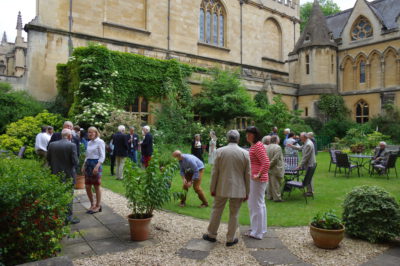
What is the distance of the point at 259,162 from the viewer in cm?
546

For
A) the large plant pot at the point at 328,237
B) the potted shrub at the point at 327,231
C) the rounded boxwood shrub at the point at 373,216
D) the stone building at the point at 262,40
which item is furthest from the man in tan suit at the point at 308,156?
the stone building at the point at 262,40

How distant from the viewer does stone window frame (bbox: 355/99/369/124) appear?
1082 inches

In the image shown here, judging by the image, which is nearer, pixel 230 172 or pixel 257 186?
pixel 230 172

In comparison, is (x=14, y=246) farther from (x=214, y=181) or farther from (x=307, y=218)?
(x=307, y=218)

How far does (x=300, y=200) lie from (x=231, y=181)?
13.3 feet

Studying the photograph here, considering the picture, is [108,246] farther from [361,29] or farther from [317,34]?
[361,29]

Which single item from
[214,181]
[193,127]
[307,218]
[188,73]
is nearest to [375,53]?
[188,73]

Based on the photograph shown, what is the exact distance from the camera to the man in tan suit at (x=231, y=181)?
4.81 metres

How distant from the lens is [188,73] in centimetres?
2014

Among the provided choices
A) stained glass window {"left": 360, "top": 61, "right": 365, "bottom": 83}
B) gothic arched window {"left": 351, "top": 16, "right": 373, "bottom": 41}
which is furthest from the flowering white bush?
gothic arched window {"left": 351, "top": 16, "right": 373, "bottom": 41}

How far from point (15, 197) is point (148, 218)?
6.98 feet

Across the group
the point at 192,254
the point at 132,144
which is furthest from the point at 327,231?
the point at 132,144

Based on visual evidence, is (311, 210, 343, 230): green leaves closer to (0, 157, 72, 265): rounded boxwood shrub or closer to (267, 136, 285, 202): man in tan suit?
(267, 136, 285, 202): man in tan suit

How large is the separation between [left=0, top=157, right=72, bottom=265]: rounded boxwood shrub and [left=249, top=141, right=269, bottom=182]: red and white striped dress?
10.5 ft
